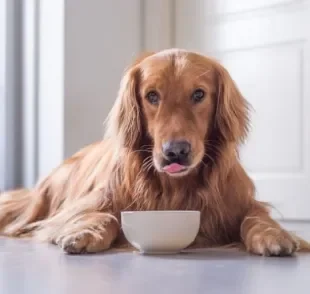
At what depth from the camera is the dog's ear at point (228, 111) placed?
68.4 inches

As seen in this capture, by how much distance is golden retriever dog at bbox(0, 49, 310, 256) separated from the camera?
1608 millimetres

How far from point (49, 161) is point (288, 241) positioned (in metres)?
1.53

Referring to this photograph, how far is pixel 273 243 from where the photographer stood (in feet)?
4.95

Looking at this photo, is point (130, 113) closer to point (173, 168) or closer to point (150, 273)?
point (173, 168)

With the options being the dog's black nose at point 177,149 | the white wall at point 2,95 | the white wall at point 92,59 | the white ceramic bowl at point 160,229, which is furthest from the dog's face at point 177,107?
the white wall at point 2,95

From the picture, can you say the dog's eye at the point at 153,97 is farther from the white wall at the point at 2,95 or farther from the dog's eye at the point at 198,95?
the white wall at the point at 2,95

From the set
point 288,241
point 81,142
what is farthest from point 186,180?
point 81,142

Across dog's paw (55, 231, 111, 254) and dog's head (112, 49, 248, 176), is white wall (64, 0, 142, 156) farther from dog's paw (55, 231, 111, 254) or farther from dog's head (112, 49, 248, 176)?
dog's paw (55, 231, 111, 254)

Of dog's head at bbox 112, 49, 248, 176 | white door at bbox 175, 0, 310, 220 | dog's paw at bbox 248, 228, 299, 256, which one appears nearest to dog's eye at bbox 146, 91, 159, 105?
dog's head at bbox 112, 49, 248, 176

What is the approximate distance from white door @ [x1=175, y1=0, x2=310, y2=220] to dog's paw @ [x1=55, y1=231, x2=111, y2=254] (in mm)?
1391

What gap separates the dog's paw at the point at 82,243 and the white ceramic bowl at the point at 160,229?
0.25 ft

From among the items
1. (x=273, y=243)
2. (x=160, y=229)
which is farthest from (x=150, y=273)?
(x=273, y=243)

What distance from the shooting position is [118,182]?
179 cm

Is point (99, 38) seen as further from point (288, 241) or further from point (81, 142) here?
point (288, 241)
